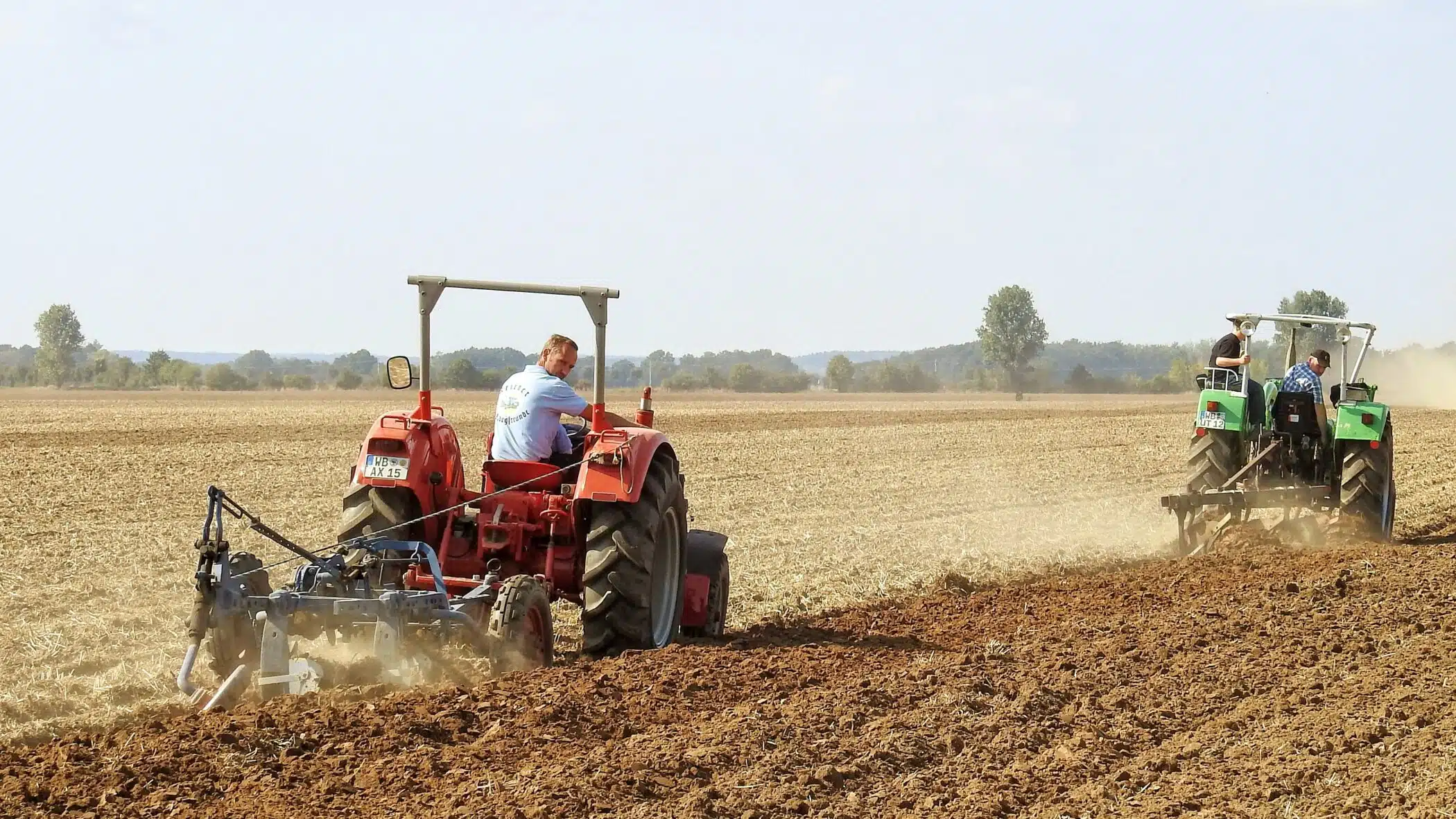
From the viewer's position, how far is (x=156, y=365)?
68.8m


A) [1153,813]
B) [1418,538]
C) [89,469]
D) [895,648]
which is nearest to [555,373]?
[895,648]

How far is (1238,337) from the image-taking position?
1167 cm

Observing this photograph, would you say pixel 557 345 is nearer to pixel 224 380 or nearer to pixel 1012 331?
pixel 224 380

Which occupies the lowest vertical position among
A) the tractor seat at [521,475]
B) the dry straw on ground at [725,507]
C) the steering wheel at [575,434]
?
the dry straw on ground at [725,507]

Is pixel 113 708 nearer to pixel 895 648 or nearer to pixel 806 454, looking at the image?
pixel 895 648

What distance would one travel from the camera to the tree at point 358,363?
67.4 meters

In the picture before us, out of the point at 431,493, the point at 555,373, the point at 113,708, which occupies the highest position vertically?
the point at 555,373

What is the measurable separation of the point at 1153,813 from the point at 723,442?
20167mm

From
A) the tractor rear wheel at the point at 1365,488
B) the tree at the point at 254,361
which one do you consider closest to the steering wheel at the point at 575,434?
the tractor rear wheel at the point at 1365,488

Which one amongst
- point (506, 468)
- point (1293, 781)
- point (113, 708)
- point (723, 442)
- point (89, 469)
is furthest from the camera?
point (723, 442)

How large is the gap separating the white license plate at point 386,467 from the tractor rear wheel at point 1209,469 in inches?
288

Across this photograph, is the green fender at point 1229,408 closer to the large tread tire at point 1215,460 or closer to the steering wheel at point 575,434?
the large tread tire at point 1215,460

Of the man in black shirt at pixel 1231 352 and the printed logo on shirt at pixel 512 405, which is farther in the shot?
the man in black shirt at pixel 1231 352

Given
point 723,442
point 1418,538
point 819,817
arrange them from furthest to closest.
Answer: point 723,442
point 1418,538
point 819,817
